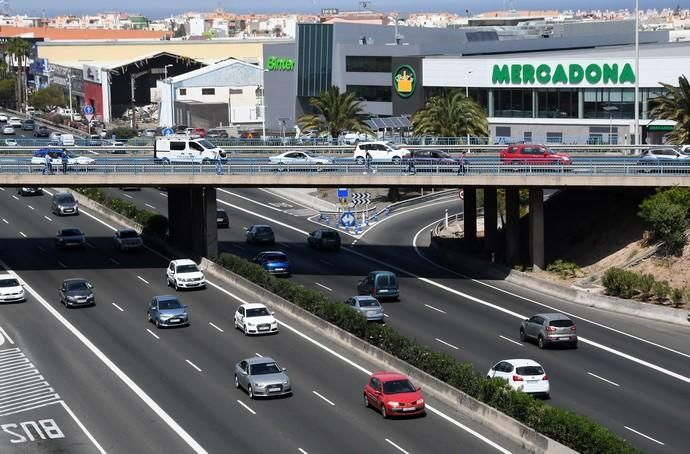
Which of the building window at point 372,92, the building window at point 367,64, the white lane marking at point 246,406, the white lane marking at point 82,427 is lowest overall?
the white lane marking at point 82,427

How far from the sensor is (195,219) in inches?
3027

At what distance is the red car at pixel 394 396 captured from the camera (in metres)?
44.7

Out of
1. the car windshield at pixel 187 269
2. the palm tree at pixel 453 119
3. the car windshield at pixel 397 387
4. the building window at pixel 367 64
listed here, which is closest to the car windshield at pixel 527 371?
the car windshield at pixel 397 387

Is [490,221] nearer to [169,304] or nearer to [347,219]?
[347,219]

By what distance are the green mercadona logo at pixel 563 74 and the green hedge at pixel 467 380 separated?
58502 millimetres

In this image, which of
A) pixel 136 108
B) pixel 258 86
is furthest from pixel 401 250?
pixel 136 108

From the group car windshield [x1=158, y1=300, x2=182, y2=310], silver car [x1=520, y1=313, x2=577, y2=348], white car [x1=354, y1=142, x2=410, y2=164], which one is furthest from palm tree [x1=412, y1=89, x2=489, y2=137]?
silver car [x1=520, y1=313, x2=577, y2=348]

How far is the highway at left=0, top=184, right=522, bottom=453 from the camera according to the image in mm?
42875

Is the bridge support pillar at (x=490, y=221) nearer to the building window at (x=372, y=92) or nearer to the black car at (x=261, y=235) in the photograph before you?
the black car at (x=261, y=235)

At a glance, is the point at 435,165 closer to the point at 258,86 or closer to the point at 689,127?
the point at 689,127

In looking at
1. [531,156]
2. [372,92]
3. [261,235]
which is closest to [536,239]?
[531,156]

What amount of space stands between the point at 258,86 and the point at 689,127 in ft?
279

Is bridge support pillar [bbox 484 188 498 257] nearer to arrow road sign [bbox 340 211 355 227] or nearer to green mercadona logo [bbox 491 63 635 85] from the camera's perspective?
arrow road sign [bbox 340 211 355 227]

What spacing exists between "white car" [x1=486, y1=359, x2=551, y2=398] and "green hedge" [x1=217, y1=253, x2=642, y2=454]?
1.10 metres
